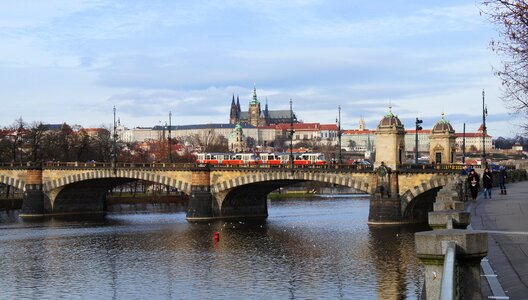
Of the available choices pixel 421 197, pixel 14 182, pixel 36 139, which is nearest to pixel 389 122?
pixel 421 197

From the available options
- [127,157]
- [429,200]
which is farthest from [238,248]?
[127,157]

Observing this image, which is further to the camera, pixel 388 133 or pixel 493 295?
pixel 388 133

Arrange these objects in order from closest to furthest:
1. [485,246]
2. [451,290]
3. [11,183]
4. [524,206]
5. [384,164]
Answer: [451,290], [485,246], [524,206], [384,164], [11,183]

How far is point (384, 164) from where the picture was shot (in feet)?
209

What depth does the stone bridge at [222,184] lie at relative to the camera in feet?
203

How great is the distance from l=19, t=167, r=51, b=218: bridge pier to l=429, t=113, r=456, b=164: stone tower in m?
40.6

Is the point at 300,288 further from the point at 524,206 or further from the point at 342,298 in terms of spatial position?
the point at 524,206

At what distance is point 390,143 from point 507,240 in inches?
1784

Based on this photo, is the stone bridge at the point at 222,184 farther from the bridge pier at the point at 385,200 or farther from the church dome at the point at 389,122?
the church dome at the point at 389,122

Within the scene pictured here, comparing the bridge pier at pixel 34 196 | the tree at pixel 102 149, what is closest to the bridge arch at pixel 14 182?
the bridge pier at pixel 34 196

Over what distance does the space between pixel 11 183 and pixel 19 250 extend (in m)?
38.7

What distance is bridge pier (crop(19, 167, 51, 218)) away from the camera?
8056 cm

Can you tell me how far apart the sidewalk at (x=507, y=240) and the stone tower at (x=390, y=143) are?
29.3 meters

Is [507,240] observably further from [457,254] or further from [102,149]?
Answer: [102,149]
